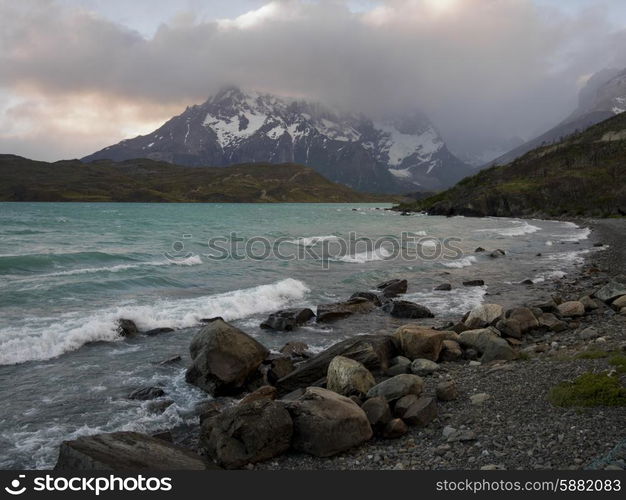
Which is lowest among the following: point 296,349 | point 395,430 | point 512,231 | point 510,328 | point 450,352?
point 296,349

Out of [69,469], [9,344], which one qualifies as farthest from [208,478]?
[9,344]

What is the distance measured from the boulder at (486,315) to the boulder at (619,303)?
252 inches

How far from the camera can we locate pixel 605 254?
47.9 metres

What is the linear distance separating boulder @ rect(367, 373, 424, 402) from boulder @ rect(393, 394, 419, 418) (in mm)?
451

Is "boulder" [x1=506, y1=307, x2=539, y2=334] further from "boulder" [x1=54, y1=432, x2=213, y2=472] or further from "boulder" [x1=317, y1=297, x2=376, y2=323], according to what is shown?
"boulder" [x1=54, y1=432, x2=213, y2=472]

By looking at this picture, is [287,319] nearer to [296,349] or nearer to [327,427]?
[296,349]

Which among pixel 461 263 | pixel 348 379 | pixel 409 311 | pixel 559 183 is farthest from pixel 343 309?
pixel 559 183

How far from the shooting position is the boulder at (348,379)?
13.5m

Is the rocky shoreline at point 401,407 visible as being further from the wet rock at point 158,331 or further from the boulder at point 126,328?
the boulder at point 126,328

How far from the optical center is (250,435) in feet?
34.1

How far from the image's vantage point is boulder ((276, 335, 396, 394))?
1555 cm

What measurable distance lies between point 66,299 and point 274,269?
18187 mm

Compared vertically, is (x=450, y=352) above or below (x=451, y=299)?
above

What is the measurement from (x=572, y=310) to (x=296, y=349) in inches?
583
